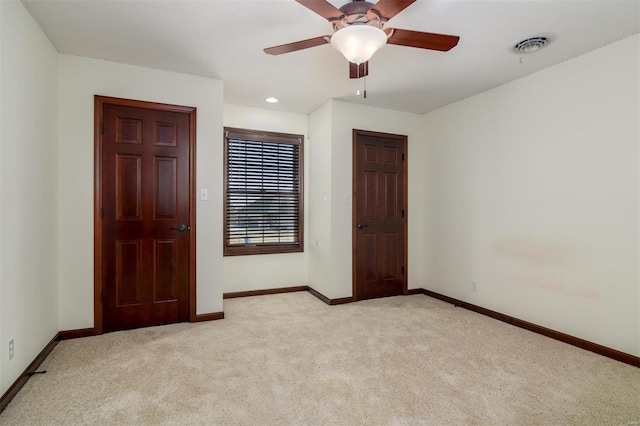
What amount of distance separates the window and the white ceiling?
0.94 m

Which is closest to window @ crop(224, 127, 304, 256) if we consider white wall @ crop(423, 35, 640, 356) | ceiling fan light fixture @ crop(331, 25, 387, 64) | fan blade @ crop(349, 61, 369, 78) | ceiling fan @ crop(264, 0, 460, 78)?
white wall @ crop(423, 35, 640, 356)

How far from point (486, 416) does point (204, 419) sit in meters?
1.60

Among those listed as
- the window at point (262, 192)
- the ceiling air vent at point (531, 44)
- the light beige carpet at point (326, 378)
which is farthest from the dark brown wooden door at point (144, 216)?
the ceiling air vent at point (531, 44)

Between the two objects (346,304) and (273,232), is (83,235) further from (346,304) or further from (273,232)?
(346,304)

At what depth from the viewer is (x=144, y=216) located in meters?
3.28

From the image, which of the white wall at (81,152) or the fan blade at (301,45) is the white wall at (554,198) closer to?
the fan blade at (301,45)

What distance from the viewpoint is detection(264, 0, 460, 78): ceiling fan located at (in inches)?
71.2

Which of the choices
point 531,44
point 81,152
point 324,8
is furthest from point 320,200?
point 324,8

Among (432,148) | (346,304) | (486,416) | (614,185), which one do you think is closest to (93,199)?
(346,304)

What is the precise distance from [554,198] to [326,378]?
2.63 metres

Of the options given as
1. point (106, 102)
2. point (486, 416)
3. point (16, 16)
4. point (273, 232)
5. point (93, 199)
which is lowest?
point (486, 416)

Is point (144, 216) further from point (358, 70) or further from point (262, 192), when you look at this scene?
point (358, 70)

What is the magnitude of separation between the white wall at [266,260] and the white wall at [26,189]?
188 centimetres

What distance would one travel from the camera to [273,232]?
15.3 ft
